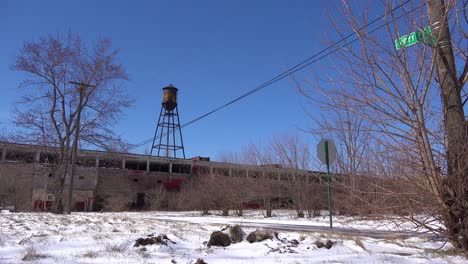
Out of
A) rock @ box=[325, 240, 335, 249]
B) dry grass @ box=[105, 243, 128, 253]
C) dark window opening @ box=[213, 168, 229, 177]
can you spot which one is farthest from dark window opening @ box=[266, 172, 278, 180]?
dry grass @ box=[105, 243, 128, 253]

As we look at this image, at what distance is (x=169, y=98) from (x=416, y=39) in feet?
154

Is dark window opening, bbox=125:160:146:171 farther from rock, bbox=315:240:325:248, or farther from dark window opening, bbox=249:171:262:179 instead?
rock, bbox=315:240:325:248

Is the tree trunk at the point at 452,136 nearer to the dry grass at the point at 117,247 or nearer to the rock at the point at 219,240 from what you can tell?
→ the rock at the point at 219,240

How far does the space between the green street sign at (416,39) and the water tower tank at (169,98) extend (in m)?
46.6

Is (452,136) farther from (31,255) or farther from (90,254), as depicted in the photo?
(31,255)

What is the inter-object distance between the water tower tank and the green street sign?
4664cm

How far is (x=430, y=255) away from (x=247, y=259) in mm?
2892

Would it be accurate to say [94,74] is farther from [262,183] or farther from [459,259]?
[459,259]

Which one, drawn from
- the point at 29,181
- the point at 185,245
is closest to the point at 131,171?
the point at 29,181

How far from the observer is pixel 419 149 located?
21.2 ft

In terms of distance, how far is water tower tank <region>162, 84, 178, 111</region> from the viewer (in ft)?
169

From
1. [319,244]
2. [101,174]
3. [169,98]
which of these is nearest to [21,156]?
[101,174]

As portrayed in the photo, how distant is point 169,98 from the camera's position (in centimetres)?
5175

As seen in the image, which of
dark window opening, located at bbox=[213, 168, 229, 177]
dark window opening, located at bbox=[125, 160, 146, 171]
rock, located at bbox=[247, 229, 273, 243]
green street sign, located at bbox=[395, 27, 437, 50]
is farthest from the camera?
dark window opening, located at bbox=[125, 160, 146, 171]
